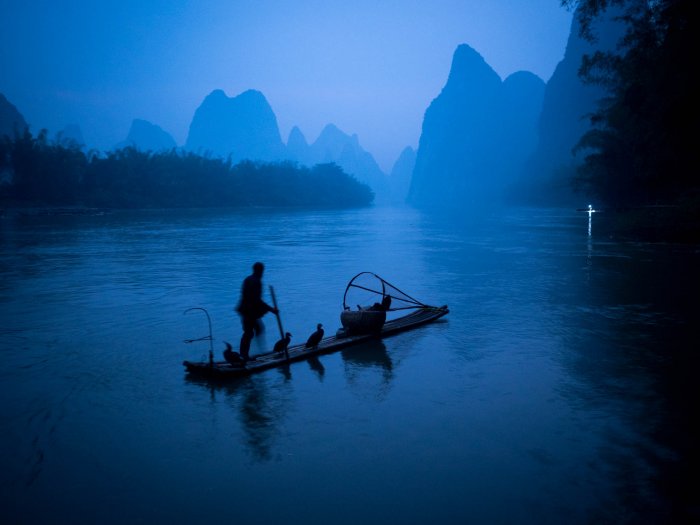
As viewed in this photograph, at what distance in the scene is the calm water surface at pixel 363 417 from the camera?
174 inches

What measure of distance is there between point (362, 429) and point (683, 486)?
10.5 ft

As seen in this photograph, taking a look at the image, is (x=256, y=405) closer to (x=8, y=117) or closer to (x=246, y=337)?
(x=246, y=337)

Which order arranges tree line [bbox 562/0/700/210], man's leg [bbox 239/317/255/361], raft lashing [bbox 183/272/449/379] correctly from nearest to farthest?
raft lashing [bbox 183/272/449/379] → man's leg [bbox 239/317/255/361] → tree line [bbox 562/0/700/210]

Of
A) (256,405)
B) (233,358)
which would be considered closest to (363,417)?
(256,405)

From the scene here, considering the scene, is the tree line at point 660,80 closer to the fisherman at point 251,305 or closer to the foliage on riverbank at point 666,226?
the foliage on riverbank at point 666,226

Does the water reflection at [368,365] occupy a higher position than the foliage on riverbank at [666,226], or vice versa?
the foliage on riverbank at [666,226]

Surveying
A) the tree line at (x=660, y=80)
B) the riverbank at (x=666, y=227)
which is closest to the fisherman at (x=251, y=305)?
the tree line at (x=660, y=80)

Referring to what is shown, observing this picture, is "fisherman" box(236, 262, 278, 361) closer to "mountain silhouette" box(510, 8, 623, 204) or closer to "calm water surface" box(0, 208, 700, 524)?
"calm water surface" box(0, 208, 700, 524)

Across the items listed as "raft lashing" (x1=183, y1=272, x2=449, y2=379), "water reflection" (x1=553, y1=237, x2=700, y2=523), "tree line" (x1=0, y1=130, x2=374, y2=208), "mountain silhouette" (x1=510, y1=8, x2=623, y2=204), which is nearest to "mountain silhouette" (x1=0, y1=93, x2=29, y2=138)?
"tree line" (x1=0, y1=130, x2=374, y2=208)

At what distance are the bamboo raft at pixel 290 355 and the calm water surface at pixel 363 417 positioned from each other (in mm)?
184

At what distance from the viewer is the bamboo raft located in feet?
24.3

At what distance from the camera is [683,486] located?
450cm

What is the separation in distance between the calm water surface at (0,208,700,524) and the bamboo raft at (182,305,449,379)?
18 centimetres

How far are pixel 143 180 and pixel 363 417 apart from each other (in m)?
84.9
